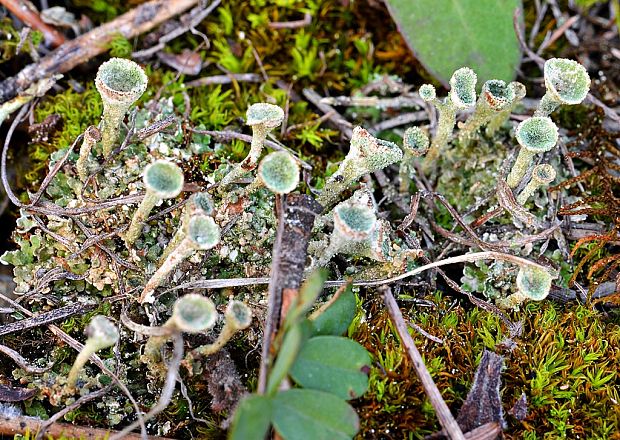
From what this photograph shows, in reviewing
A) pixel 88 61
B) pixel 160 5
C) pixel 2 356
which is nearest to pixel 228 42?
pixel 160 5

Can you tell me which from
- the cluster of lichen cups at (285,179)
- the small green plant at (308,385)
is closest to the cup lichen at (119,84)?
the cluster of lichen cups at (285,179)

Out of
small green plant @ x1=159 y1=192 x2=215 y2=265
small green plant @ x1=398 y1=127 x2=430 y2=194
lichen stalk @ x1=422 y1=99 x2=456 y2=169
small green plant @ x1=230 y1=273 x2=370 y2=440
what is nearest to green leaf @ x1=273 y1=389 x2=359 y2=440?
small green plant @ x1=230 y1=273 x2=370 y2=440

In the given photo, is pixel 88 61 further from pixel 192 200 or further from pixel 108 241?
pixel 192 200

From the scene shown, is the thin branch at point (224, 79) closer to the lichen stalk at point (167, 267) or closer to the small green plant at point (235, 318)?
the lichen stalk at point (167, 267)

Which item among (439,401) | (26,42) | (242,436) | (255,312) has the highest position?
(26,42)

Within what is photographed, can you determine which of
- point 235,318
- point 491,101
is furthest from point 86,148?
point 491,101

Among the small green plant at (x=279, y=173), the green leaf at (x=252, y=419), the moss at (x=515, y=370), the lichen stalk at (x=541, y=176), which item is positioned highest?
the small green plant at (x=279, y=173)
